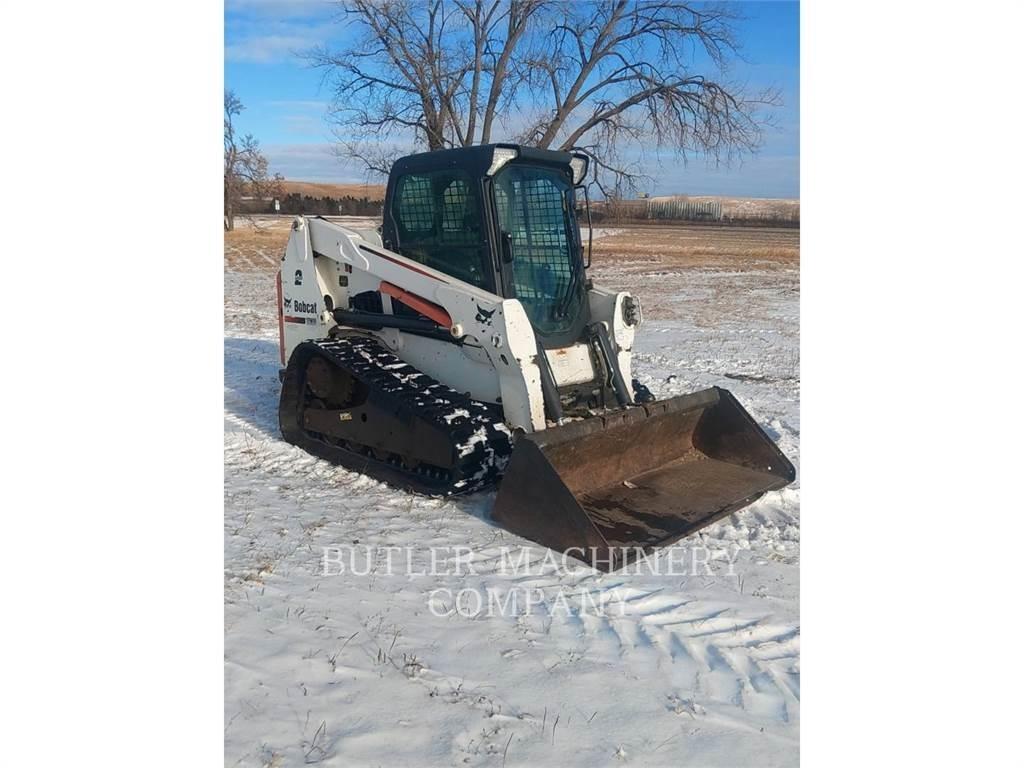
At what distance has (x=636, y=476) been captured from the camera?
5070 mm

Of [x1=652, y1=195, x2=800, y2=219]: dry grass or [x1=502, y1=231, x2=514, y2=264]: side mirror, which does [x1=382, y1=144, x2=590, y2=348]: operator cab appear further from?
[x1=652, y1=195, x2=800, y2=219]: dry grass

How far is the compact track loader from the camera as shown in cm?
463

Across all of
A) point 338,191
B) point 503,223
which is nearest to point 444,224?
point 503,223

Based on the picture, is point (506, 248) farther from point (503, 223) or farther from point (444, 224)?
point (444, 224)

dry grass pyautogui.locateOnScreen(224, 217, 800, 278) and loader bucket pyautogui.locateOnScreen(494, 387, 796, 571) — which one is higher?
dry grass pyautogui.locateOnScreen(224, 217, 800, 278)

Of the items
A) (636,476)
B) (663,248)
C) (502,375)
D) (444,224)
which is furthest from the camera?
(663,248)

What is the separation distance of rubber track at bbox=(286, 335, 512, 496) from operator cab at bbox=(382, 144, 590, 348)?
0.71 m

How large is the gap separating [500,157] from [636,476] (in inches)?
86.0

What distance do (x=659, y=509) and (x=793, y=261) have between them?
23.6m

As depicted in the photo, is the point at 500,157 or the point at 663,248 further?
the point at 663,248

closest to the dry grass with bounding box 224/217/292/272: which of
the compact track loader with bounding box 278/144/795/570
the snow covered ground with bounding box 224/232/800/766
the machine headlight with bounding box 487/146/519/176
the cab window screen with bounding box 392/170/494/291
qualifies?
the compact track loader with bounding box 278/144/795/570

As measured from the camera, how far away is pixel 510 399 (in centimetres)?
495

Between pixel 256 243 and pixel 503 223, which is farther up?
pixel 256 243

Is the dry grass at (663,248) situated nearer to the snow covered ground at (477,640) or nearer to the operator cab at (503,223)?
the operator cab at (503,223)
